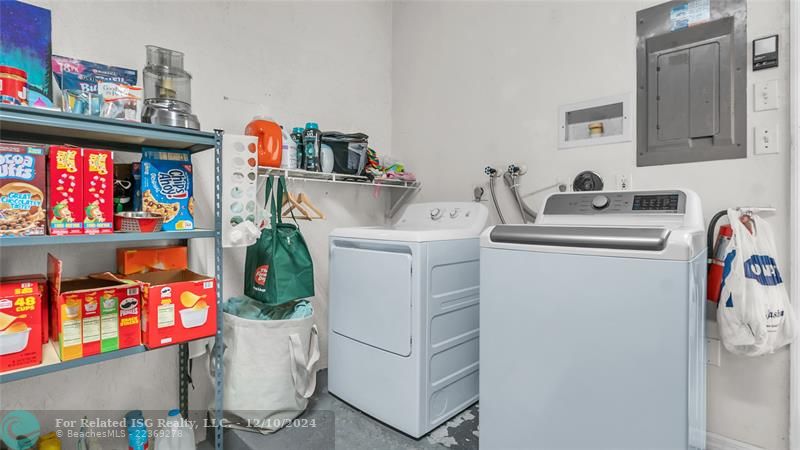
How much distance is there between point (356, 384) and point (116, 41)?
6.16 feet

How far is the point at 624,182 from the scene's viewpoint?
5.93ft

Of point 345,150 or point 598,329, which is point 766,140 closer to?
point 598,329

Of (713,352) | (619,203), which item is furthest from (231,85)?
(713,352)

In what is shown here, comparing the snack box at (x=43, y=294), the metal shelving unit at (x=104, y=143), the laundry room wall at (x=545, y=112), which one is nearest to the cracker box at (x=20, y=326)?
the metal shelving unit at (x=104, y=143)

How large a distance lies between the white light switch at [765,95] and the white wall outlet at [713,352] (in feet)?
3.08

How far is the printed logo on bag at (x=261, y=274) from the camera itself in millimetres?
1746

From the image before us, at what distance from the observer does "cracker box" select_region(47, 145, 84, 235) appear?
4.00 feet

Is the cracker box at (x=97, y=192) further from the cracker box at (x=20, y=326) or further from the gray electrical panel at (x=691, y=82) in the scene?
the gray electrical panel at (x=691, y=82)

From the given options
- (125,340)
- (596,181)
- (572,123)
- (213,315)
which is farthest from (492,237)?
(125,340)

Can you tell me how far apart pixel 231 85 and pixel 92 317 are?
130 centimetres

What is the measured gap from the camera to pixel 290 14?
2.29 m

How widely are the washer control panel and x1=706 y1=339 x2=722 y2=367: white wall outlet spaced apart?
647mm

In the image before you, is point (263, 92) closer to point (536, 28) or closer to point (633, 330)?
point (536, 28)

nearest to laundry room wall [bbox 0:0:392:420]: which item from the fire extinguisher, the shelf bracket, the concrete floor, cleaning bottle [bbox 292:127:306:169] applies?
the shelf bracket
